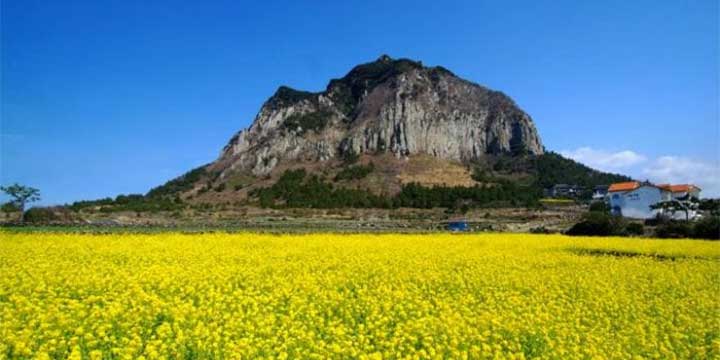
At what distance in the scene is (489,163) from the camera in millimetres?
184000

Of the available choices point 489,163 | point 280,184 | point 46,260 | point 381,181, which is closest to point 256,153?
point 280,184

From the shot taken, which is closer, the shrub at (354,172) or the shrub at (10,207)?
the shrub at (10,207)

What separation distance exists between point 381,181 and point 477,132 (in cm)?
6983

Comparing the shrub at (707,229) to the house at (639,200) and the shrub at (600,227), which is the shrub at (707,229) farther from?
the house at (639,200)

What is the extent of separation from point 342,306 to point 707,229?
38.6 metres

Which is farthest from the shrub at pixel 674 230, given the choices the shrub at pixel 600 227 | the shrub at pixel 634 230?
the shrub at pixel 600 227

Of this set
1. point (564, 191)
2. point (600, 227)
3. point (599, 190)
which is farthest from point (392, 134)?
point (600, 227)

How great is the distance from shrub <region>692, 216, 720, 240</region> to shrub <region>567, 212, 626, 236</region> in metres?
5.23

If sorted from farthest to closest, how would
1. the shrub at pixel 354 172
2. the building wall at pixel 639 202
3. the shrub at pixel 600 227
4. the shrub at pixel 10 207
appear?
the shrub at pixel 354 172 → the building wall at pixel 639 202 → the shrub at pixel 10 207 → the shrub at pixel 600 227

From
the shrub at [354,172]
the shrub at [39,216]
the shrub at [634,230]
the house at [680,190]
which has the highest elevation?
the shrub at [354,172]

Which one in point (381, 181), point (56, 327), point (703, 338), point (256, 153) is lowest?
point (703, 338)

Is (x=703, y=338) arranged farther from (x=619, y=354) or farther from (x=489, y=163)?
(x=489, y=163)

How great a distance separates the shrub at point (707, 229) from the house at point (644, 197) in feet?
126

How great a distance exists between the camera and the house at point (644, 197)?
77.5 metres
